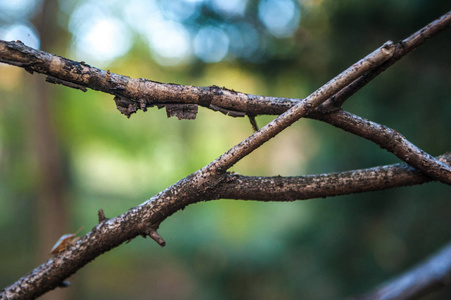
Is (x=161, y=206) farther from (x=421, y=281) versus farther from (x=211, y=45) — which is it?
(x=211, y=45)

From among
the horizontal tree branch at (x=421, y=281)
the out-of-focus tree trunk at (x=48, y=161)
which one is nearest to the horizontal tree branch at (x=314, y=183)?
the horizontal tree branch at (x=421, y=281)

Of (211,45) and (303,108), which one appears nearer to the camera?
(303,108)

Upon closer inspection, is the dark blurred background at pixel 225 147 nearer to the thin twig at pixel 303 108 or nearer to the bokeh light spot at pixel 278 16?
the bokeh light spot at pixel 278 16

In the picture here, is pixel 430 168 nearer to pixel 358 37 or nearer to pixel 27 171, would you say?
pixel 358 37

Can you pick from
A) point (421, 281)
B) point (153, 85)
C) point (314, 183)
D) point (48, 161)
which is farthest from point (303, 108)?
point (48, 161)

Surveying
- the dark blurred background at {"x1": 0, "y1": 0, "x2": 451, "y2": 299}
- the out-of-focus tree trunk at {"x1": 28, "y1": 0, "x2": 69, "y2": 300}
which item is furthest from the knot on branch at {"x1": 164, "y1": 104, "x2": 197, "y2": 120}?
the out-of-focus tree trunk at {"x1": 28, "y1": 0, "x2": 69, "y2": 300}

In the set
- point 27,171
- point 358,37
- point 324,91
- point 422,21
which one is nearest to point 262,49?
point 358,37
